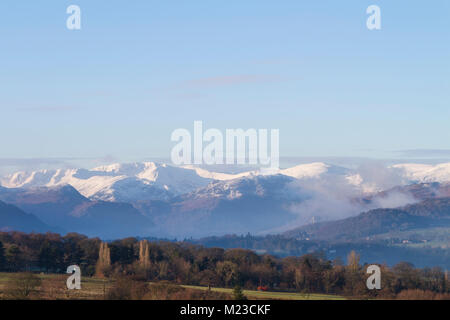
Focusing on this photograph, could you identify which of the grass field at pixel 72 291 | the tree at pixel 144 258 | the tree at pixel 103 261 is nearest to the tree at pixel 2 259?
the tree at pixel 103 261

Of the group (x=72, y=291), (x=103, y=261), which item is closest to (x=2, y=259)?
(x=103, y=261)

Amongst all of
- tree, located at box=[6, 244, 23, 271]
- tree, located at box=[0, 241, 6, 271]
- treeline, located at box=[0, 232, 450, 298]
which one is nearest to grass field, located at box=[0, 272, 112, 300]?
treeline, located at box=[0, 232, 450, 298]

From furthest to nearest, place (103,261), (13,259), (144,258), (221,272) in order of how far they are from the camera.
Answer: (144,258)
(13,259)
(103,261)
(221,272)

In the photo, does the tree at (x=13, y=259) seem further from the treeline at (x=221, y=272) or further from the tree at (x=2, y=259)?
the tree at (x=2, y=259)

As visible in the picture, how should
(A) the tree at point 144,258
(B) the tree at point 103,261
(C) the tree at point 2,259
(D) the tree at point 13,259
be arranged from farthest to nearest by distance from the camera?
(A) the tree at point 144,258 → (D) the tree at point 13,259 → (C) the tree at point 2,259 → (B) the tree at point 103,261

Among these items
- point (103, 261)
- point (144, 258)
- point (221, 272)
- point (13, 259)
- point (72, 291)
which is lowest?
point (72, 291)

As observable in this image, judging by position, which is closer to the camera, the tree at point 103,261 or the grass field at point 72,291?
the grass field at point 72,291

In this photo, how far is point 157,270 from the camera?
600 feet

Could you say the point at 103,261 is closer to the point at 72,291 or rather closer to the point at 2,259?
the point at 2,259

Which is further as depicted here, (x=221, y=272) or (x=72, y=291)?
(x=221, y=272)

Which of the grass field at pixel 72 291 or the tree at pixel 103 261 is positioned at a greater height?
the tree at pixel 103 261

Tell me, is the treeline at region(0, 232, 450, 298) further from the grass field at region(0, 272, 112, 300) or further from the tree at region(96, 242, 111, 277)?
the grass field at region(0, 272, 112, 300)
